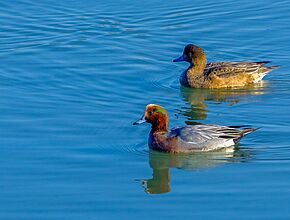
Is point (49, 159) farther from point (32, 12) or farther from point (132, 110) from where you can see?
point (32, 12)

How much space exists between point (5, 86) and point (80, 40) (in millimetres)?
2840

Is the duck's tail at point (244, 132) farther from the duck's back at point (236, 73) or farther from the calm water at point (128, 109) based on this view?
the duck's back at point (236, 73)

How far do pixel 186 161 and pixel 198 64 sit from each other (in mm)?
4422

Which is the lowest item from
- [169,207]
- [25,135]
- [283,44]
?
[169,207]

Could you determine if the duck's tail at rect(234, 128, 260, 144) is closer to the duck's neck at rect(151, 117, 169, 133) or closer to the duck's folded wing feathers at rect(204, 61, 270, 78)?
the duck's neck at rect(151, 117, 169, 133)

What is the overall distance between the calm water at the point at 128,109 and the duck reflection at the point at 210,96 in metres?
0.02

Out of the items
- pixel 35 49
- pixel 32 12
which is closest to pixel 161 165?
pixel 35 49

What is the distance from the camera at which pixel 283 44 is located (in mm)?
18531

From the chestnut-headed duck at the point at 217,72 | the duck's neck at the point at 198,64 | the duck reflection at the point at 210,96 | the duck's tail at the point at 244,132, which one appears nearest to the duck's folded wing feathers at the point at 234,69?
the chestnut-headed duck at the point at 217,72

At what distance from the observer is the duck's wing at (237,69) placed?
1714cm

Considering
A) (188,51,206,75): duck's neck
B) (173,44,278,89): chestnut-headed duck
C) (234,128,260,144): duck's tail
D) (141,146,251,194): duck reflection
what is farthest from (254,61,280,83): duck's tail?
(141,146,251,194): duck reflection

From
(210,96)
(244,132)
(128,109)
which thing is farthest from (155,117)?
(210,96)

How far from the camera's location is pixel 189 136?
45.1 feet

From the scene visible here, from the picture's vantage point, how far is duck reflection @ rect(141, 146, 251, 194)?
1295 cm
